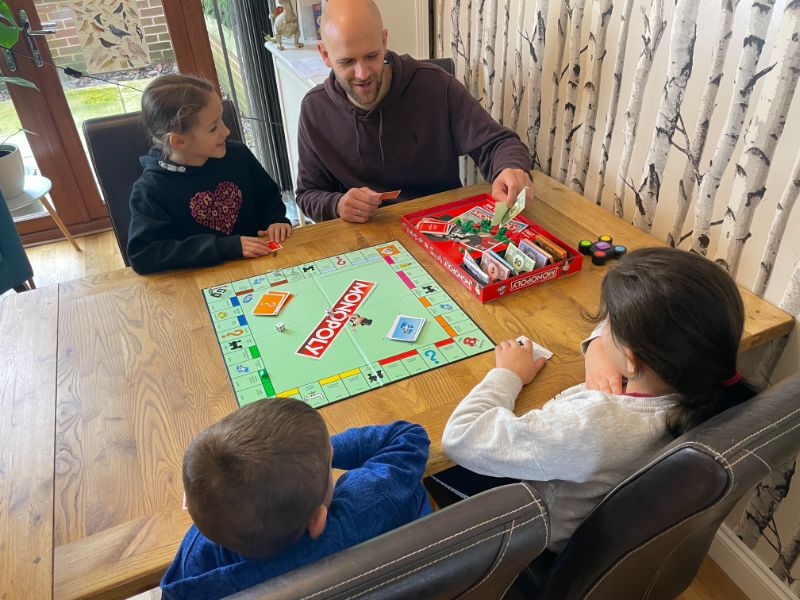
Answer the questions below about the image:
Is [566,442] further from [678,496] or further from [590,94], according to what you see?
[590,94]

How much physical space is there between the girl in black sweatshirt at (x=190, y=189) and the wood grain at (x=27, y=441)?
0.27m

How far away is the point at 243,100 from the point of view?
11.1 ft

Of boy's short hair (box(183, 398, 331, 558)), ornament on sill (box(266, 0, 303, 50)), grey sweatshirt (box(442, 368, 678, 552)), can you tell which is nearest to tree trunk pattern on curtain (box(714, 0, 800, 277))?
grey sweatshirt (box(442, 368, 678, 552))

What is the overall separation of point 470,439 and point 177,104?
118 centimetres

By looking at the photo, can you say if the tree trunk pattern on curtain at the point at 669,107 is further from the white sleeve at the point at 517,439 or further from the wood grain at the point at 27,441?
the wood grain at the point at 27,441

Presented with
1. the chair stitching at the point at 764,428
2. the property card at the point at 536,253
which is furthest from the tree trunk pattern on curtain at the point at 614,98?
the chair stitching at the point at 764,428

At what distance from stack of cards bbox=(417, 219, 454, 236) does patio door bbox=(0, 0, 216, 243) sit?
2431mm

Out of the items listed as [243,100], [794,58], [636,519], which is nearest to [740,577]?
[636,519]

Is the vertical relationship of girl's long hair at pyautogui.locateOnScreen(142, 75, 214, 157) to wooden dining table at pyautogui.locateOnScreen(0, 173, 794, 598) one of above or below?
above

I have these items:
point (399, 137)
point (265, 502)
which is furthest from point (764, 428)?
point (399, 137)

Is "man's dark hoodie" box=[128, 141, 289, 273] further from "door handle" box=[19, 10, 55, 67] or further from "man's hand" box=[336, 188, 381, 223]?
"door handle" box=[19, 10, 55, 67]

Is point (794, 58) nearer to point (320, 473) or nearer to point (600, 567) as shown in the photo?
point (600, 567)

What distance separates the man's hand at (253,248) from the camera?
146 cm

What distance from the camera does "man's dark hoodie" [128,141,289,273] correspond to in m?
1.42
